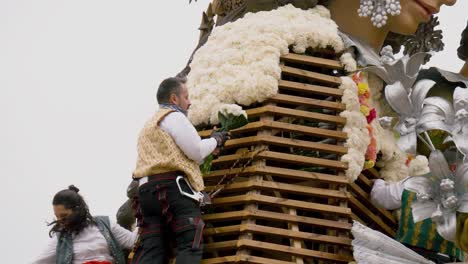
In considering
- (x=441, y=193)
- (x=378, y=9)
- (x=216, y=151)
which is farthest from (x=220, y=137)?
(x=378, y=9)

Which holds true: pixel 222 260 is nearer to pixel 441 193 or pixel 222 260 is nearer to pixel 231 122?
pixel 231 122

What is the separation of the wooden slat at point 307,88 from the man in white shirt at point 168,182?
85 centimetres

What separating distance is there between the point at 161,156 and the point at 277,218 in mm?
931

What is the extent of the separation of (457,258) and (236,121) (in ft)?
6.51

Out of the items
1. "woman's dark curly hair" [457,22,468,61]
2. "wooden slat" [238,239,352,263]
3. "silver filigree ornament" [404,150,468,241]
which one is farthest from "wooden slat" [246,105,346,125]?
"woman's dark curly hair" [457,22,468,61]

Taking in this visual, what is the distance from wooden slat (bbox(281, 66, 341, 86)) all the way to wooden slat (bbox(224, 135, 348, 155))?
56 centimetres

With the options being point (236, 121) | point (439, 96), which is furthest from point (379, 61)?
point (236, 121)

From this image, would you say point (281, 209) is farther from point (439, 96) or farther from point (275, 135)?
point (439, 96)

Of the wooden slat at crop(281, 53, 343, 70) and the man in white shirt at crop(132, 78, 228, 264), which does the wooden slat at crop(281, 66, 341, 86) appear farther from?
the man in white shirt at crop(132, 78, 228, 264)

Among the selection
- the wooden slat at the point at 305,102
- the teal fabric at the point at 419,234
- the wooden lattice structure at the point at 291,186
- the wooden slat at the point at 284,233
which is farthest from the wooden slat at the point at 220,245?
the teal fabric at the point at 419,234

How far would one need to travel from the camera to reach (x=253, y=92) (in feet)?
31.1

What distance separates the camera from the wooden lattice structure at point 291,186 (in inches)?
356

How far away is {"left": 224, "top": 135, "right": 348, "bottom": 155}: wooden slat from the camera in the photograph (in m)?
9.32

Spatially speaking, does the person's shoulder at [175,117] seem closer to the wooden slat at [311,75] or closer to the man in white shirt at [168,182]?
the man in white shirt at [168,182]
